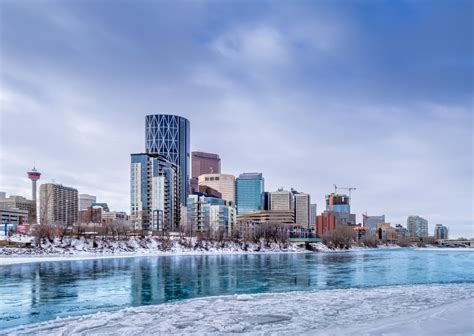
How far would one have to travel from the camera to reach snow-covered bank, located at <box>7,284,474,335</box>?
15656mm

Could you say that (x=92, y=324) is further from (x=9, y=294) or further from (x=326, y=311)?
(x=9, y=294)

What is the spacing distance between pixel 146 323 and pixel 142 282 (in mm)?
17660

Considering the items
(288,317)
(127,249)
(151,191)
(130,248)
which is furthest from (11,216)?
(288,317)

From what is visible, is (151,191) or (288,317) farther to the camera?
(151,191)

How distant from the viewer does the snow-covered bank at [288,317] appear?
1566 centimetres

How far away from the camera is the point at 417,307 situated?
20797mm

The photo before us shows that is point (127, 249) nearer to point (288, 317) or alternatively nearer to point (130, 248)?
point (130, 248)

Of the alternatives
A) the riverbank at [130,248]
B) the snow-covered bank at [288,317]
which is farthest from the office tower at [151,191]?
the snow-covered bank at [288,317]

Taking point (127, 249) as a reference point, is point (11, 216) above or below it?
above

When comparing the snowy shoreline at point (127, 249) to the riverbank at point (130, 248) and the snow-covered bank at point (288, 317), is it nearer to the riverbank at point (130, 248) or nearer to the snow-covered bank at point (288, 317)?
the riverbank at point (130, 248)

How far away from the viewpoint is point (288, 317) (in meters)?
18.4

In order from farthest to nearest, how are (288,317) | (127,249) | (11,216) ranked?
(11,216), (127,249), (288,317)

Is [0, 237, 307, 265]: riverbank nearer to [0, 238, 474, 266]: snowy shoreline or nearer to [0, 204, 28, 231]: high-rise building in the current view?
[0, 238, 474, 266]: snowy shoreline

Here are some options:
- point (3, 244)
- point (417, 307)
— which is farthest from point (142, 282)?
point (3, 244)
